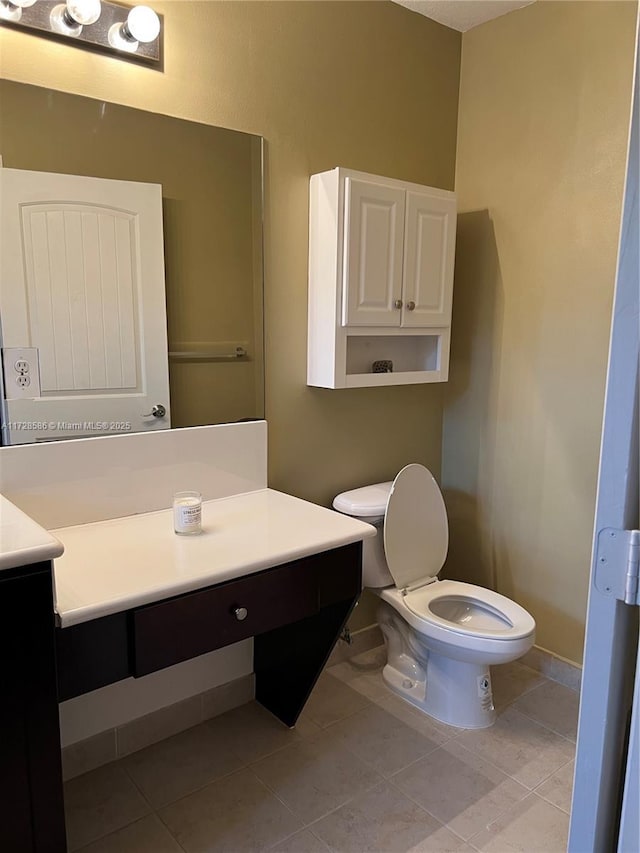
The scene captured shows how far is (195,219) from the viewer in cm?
196

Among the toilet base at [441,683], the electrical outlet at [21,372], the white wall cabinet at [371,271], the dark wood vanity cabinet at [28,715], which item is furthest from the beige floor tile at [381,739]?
the electrical outlet at [21,372]

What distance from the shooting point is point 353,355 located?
2.42 metres

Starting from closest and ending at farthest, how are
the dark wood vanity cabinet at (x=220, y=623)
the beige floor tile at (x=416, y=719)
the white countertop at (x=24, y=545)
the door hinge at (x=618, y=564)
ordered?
the door hinge at (x=618, y=564) < the white countertop at (x=24, y=545) < the dark wood vanity cabinet at (x=220, y=623) < the beige floor tile at (x=416, y=719)

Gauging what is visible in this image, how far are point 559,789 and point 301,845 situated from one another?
2.64 feet

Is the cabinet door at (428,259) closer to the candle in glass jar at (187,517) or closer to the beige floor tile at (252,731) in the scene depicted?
the candle in glass jar at (187,517)

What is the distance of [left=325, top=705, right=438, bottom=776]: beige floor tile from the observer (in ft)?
6.63

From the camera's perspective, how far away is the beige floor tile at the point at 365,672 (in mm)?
2416

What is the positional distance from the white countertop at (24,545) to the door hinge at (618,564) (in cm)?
94

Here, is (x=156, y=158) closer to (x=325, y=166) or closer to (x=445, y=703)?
(x=325, y=166)

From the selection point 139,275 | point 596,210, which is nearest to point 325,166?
point 139,275

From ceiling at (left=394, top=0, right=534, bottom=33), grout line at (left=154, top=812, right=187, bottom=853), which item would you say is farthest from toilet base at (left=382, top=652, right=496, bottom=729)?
ceiling at (left=394, top=0, right=534, bottom=33)

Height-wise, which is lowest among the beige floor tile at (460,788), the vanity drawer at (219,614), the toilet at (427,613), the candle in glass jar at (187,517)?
the beige floor tile at (460,788)

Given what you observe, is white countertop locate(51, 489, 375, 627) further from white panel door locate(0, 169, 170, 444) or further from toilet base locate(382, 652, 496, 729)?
toilet base locate(382, 652, 496, 729)

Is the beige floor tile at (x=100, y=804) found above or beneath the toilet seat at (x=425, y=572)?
beneath
